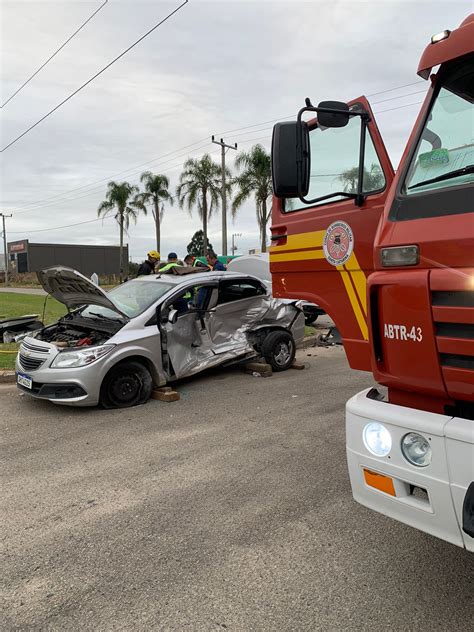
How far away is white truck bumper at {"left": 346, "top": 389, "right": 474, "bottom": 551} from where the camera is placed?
1.95 m

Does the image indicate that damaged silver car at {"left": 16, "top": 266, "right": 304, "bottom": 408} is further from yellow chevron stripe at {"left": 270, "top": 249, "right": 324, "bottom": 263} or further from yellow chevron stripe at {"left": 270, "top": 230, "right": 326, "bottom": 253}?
yellow chevron stripe at {"left": 270, "top": 230, "right": 326, "bottom": 253}

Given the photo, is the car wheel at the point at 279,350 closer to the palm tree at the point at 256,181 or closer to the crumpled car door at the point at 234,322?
the crumpled car door at the point at 234,322

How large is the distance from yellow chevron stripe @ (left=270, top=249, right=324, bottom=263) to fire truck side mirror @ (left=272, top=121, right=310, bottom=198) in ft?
2.25

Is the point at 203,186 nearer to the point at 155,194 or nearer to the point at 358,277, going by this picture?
the point at 155,194

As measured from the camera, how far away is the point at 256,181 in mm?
30219

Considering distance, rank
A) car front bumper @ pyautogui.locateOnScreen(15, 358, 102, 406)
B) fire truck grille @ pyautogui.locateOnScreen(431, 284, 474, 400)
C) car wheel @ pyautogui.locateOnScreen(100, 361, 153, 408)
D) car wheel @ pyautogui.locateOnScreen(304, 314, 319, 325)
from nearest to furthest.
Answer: fire truck grille @ pyautogui.locateOnScreen(431, 284, 474, 400), car front bumper @ pyautogui.locateOnScreen(15, 358, 102, 406), car wheel @ pyautogui.locateOnScreen(100, 361, 153, 408), car wheel @ pyautogui.locateOnScreen(304, 314, 319, 325)

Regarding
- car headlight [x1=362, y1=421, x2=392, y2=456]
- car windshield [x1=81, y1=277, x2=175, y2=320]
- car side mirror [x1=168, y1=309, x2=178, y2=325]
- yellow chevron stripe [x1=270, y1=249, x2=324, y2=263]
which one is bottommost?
car headlight [x1=362, y1=421, x2=392, y2=456]

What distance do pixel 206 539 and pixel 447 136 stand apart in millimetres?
2639

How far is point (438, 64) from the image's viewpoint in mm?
2436

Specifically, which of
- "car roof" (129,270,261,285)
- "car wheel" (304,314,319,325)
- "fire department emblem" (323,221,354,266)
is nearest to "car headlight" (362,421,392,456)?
"fire department emblem" (323,221,354,266)

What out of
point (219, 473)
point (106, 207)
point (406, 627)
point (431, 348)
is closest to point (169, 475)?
point (219, 473)

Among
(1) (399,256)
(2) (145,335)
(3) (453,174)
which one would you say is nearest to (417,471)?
(1) (399,256)

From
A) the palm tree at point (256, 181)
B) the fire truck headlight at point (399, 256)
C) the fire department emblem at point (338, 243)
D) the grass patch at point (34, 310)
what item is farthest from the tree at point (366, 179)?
the palm tree at point (256, 181)

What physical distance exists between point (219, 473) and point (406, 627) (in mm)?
1979
